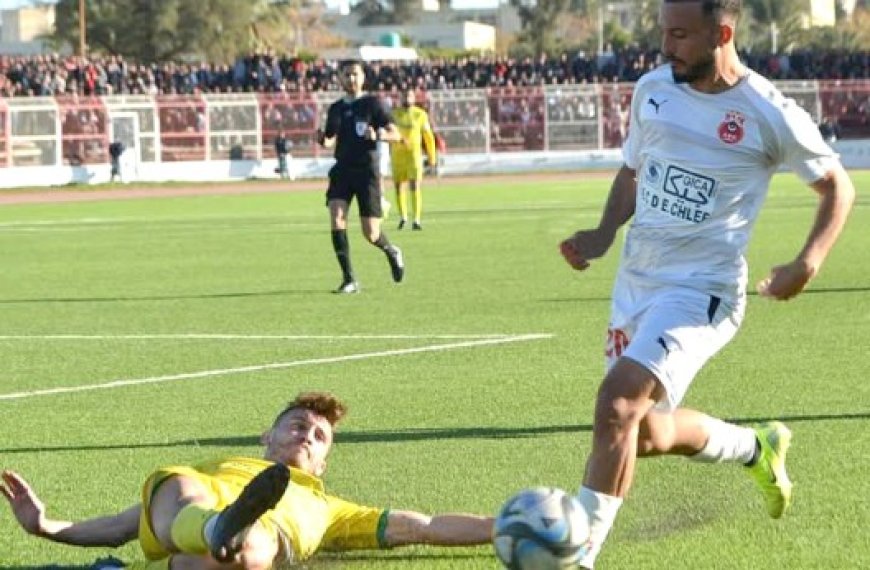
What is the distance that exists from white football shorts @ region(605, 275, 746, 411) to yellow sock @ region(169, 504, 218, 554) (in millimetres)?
1568

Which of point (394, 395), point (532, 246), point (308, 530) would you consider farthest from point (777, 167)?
point (532, 246)

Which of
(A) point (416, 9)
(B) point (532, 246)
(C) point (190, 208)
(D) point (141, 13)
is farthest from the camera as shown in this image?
(A) point (416, 9)

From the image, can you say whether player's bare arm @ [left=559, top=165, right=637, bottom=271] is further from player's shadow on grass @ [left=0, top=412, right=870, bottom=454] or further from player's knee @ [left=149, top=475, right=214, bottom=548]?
player's shadow on grass @ [left=0, top=412, right=870, bottom=454]

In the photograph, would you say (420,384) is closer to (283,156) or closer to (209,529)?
(209,529)

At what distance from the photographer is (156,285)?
2103 centimetres

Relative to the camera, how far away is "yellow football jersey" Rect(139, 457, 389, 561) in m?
6.77

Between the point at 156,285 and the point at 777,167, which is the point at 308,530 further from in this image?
the point at 156,285

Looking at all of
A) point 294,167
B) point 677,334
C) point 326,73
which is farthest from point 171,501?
point 326,73

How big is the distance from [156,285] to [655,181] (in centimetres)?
1413

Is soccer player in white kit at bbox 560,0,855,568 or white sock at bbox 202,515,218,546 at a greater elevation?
soccer player in white kit at bbox 560,0,855,568

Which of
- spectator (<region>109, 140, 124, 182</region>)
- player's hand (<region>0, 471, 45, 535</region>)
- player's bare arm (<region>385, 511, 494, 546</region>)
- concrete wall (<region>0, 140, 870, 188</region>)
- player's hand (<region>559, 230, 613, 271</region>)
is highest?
player's hand (<region>559, 230, 613, 271</region>)

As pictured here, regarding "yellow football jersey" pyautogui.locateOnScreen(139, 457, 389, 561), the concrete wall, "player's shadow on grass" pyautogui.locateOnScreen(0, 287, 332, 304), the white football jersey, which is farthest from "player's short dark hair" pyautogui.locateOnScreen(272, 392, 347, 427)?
the concrete wall

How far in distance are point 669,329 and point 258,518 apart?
1634 mm

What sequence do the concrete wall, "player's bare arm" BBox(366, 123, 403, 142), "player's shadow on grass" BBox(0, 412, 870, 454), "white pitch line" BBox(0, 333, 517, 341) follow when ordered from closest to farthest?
"player's shadow on grass" BBox(0, 412, 870, 454), "white pitch line" BBox(0, 333, 517, 341), "player's bare arm" BBox(366, 123, 403, 142), the concrete wall
